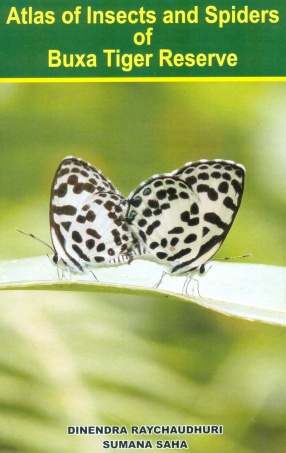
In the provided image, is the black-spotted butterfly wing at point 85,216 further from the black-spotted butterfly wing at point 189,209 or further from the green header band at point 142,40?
the green header band at point 142,40

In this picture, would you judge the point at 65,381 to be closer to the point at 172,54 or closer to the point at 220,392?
the point at 220,392

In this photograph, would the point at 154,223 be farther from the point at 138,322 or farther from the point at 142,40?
the point at 142,40

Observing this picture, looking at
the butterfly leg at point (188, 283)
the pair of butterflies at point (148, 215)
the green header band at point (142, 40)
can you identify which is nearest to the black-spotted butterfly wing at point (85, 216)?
the pair of butterflies at point (148, 215)

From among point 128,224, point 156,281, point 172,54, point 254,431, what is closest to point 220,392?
point 254,431

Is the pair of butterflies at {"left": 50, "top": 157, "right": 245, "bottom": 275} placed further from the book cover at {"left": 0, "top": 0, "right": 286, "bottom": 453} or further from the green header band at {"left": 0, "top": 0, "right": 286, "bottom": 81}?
the green header band at {"left": 0, "top": 0, "right": 286, "bottom": 81}

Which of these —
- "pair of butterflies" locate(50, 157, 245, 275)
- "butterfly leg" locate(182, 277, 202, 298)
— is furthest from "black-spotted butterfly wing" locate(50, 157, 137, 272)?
"butterfly leg" locate(182, 277, 202, 298)

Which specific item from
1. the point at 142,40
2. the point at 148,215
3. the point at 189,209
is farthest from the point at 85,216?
the point at 142,40
